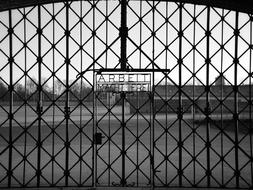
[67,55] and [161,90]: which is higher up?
[161,90]

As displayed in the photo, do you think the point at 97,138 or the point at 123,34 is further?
the point at 123,34

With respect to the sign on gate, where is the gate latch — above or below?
below

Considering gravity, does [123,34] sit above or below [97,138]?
above

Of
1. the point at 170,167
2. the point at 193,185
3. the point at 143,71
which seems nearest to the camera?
the point at 143,71

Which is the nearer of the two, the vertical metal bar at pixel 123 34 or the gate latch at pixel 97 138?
the gate latch at pixel 97 138

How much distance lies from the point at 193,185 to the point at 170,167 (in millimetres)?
1874

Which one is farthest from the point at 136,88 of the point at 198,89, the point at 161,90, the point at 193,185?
the point at 198,89

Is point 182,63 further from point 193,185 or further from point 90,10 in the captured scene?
point 193,185

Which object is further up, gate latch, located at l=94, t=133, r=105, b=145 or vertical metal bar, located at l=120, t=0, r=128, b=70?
vertical metal bar, located at l=120, t=0, r=128, b=70

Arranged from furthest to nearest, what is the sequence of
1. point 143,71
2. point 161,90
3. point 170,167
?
point 161,90, point 170,167, point 143,71

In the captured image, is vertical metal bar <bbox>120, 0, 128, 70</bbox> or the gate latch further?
vertical metal bar <bbox>120, 0, 128, 70</bbox>

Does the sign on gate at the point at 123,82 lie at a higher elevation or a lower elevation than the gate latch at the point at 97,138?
higher

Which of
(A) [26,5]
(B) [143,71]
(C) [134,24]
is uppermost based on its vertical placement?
(A) [26,5]

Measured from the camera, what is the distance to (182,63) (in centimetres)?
569
